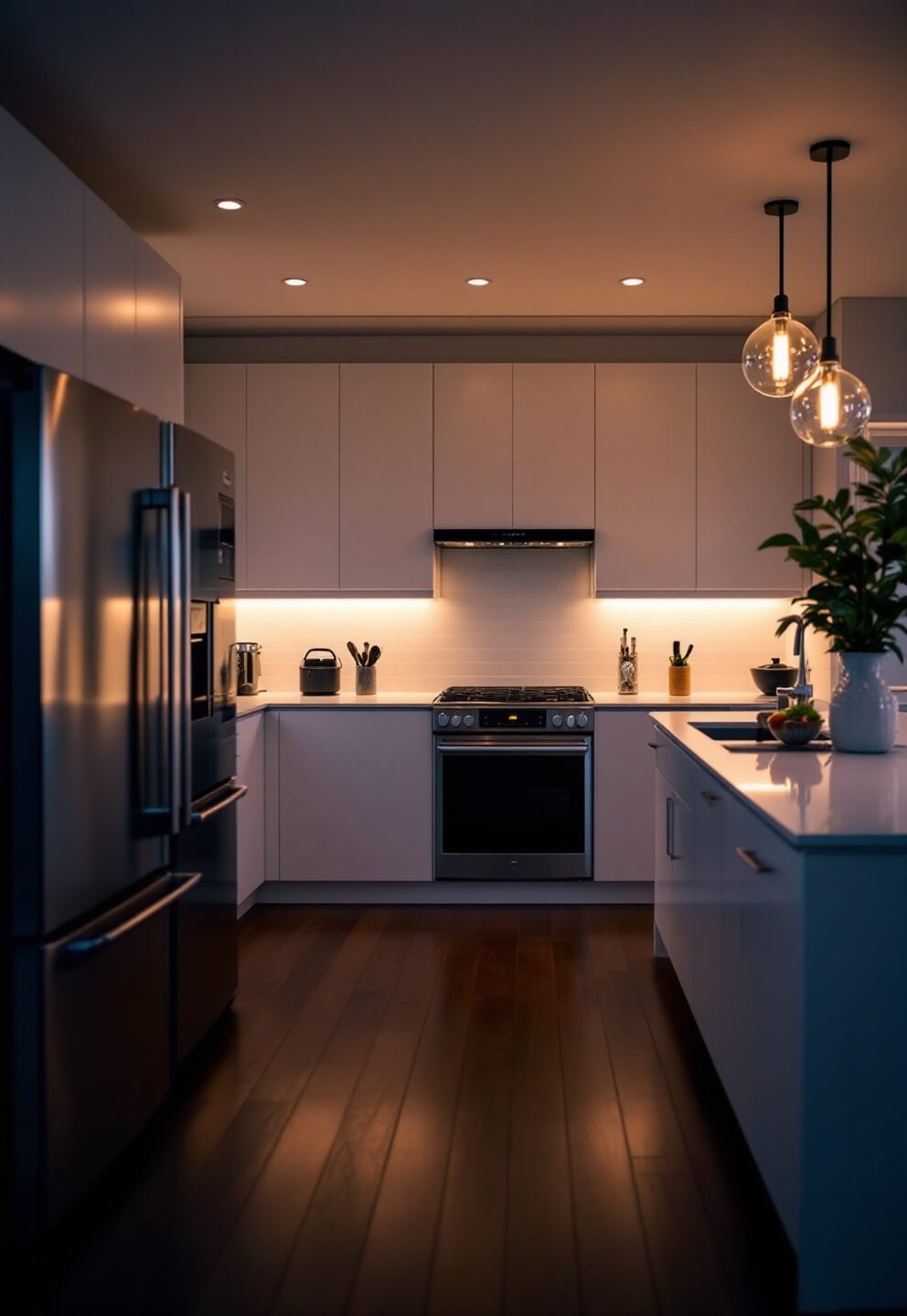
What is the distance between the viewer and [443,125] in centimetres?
330

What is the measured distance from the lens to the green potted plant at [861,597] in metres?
2.99

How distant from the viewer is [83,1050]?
2387 millimetres

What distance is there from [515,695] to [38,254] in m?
3.07

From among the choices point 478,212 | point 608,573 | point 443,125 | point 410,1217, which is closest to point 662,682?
point 608,573

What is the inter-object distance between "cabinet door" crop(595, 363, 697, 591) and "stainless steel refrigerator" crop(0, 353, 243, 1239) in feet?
8.76

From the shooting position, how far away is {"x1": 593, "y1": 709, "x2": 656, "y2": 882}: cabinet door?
5133 millimetres

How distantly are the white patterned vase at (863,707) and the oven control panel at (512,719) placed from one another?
195 centimetres

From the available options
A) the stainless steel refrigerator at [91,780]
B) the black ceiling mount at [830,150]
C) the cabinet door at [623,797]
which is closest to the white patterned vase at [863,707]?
the black ceiling mount at [830,150]

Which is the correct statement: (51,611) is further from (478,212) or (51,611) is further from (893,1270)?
(478,212)

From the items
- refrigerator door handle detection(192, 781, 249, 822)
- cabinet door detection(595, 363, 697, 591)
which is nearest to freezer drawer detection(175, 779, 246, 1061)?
refrigerator door handle detection(192, 781, 249, 822)

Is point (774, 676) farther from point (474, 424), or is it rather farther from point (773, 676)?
point (474, 424)

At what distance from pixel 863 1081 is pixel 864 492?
1635 millimetres

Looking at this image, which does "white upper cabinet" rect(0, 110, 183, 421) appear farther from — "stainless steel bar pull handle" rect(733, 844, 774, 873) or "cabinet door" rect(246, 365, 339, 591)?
"stainless steel bar pull handle" rect(733, 844, 774, 873)

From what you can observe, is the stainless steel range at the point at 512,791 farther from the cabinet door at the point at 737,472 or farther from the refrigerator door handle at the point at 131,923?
the refrigerator door handle at the point at 131,923
